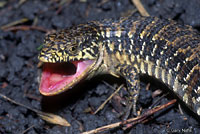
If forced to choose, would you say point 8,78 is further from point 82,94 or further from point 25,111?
point 82,94

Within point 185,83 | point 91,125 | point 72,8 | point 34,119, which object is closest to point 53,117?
point 34,119

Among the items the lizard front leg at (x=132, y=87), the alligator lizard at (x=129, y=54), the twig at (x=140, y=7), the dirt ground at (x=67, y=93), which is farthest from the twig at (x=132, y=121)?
the twig at (x=140, y=7)

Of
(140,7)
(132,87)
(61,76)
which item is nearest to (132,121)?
(132,87)

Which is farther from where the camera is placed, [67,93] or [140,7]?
[140,7]

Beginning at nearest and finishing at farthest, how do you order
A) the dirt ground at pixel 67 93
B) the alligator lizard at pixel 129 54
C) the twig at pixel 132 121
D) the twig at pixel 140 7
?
the alligator lizard at pixel 129 54
the twig at pixel 132 121
the dirt ground at pixel 67 93
the twig at pixel 140 7

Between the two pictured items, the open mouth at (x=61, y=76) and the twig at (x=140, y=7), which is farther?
the twig at (x=140, y=7)

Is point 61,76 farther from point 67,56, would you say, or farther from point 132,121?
point 132,121

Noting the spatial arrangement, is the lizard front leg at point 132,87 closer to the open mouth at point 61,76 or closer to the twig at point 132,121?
the twig at point 132,121
